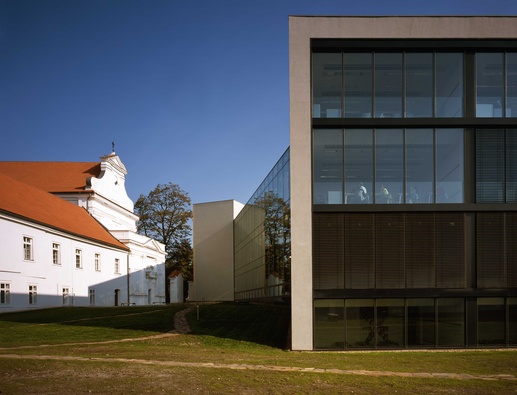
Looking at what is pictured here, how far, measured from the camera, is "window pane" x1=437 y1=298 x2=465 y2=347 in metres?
18.6

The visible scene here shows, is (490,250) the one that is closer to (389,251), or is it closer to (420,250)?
(420,250)

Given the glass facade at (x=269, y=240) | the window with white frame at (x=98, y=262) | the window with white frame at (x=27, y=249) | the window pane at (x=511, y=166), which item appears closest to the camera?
the window pane at (x=511, y=166)

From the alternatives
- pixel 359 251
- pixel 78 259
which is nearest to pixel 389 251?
pixel 359 251

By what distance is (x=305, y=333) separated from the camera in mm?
18281

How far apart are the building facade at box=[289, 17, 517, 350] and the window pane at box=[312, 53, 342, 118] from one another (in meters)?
0.04

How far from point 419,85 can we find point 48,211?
3093 centimetres

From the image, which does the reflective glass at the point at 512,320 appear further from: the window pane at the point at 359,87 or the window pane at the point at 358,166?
the window pane at the point at 359,87

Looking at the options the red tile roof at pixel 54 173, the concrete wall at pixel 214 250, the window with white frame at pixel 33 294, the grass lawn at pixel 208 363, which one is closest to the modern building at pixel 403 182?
the grass lawn at pixel 208 363

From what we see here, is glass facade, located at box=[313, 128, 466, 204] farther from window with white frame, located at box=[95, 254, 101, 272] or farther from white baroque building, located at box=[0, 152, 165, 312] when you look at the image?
window with white frame, located at box=[95, 254, 101, 272]

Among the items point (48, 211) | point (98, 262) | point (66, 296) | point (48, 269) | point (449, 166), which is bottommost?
point (66, 296)

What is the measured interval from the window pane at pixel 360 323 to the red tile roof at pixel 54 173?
39749 millimetres

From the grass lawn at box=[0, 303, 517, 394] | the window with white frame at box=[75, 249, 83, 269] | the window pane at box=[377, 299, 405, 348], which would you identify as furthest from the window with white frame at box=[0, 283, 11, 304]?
the window pane at box=[377, 299, 405, 348]

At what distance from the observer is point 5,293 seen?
29.7m

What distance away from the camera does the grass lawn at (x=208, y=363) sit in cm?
1153
